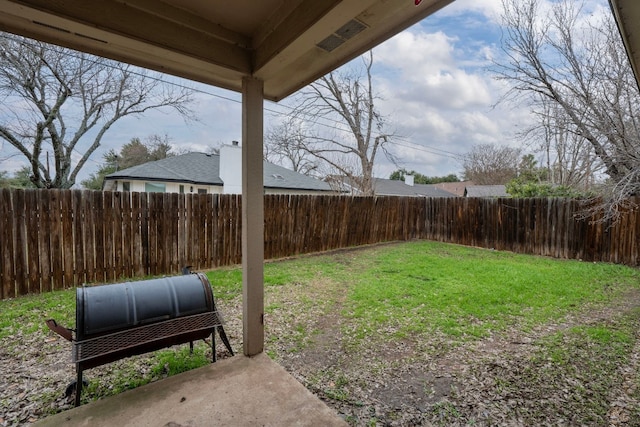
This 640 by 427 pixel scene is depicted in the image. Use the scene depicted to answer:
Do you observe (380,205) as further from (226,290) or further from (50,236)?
(50,236)

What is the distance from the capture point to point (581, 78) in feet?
23.3

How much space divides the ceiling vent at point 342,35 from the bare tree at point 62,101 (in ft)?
25.8

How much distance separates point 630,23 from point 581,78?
801 cm

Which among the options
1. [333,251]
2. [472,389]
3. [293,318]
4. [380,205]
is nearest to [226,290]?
[293,318]

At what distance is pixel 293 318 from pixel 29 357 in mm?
2386

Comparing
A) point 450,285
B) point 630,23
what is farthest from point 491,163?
point 630,23

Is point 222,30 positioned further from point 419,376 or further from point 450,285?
point 450,285

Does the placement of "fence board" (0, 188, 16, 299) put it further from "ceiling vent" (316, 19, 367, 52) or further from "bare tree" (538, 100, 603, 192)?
"bare tree" (538, 100, 603, 192)

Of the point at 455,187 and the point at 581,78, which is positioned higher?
the point at 581,78

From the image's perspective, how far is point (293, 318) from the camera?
3551 mm

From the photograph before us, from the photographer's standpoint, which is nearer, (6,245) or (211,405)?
(211,405)

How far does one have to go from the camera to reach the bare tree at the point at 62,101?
22.5ft

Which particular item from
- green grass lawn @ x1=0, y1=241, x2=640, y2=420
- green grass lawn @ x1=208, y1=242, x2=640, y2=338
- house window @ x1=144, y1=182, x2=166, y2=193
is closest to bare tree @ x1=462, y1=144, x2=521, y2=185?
green grass lawn @ x1=208, y1=242, x2=640, y2=338

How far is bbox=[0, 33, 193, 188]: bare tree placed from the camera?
685cm
